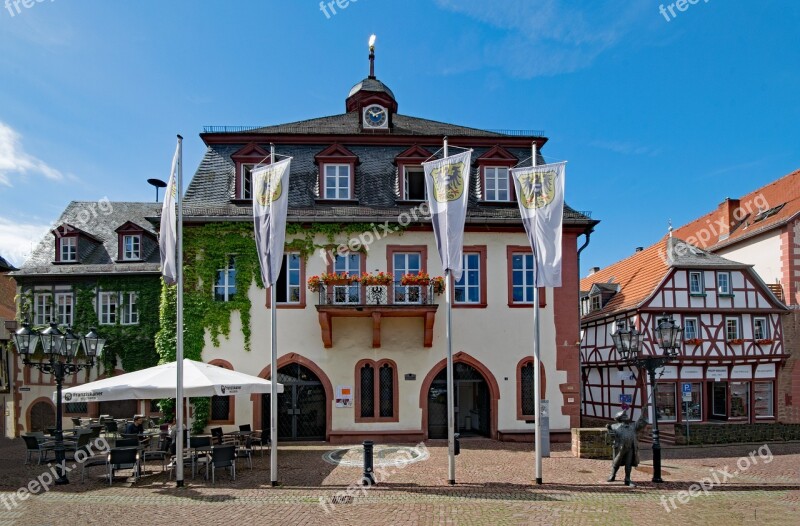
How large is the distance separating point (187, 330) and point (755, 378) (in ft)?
77.4

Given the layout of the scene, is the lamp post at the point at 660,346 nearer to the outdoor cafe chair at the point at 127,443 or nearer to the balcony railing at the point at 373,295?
the balcony railing at the point at 373,295

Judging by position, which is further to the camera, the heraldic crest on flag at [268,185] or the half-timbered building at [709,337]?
the half-timbered building at [709,337]

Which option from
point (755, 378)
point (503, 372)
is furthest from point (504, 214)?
point (755, 378)

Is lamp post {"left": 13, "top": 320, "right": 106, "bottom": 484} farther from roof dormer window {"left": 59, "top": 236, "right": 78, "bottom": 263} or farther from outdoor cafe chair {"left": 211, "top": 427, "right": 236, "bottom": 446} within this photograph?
roof dormer window {"left": 59, "top": 236, "right": 78, "bottom": 263}

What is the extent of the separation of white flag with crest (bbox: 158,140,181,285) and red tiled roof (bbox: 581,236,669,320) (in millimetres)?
19743

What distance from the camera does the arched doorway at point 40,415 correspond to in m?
26.0

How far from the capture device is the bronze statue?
1273cm

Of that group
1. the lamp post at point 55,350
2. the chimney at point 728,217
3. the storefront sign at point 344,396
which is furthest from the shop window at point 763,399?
the lamp post at point 55,350

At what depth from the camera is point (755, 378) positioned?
26.6 metres

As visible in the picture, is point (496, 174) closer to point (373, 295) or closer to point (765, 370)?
point (373, 295)

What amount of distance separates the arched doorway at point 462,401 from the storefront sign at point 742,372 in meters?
12.7

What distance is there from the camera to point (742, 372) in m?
26.5

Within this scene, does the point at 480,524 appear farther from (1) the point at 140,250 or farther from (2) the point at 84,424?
(1) the point at 140,250

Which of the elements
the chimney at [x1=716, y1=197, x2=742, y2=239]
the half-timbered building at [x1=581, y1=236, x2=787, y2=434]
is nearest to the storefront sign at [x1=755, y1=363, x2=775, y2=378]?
the half-timbered building at [x1=581, y1=236, x2=787, y2=434]
